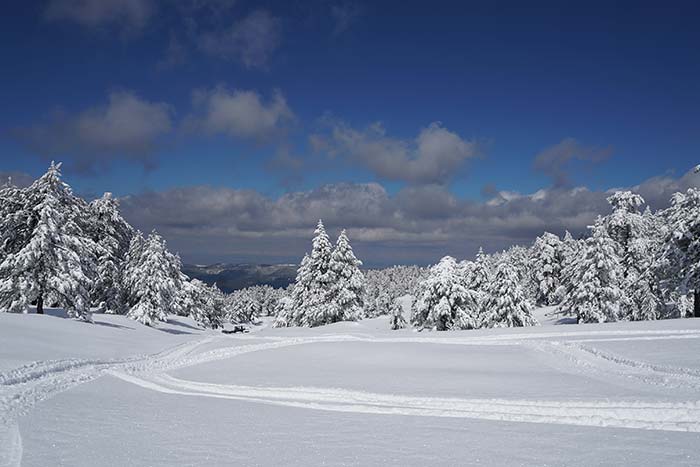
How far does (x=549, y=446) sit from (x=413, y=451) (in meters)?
2.75

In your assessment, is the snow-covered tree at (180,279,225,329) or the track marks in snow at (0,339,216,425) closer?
the track marks in snow at (0,339,216,425)

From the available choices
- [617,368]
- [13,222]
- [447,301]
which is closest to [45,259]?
[13,222]

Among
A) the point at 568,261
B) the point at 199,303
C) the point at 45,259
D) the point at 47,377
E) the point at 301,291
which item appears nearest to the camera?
the point at 47,377

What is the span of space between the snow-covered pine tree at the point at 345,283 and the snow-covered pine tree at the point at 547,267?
34868 millimetres

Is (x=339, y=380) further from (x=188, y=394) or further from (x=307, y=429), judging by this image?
(x=307, y=429)

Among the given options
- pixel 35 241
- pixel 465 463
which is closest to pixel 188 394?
pixel 465 463

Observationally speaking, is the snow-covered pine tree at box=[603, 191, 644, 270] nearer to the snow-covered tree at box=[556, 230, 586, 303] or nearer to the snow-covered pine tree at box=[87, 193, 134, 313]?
the snow-covered tree at box=[556, 230, 586, 303]

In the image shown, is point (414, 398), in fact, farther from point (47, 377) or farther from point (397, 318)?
point (397, 318)

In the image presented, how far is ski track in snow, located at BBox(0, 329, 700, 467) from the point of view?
1051 centimetres

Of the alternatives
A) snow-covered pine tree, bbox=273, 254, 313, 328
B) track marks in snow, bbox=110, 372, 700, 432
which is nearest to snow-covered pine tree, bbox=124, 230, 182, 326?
snow-covered pine tree, bbox=273, 254, 313, 328

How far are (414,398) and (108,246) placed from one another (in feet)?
132

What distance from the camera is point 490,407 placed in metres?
12.0

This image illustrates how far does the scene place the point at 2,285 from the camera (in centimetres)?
3002

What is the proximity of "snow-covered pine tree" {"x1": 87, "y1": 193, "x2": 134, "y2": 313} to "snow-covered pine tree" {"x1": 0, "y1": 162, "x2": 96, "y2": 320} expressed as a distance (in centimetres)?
905
